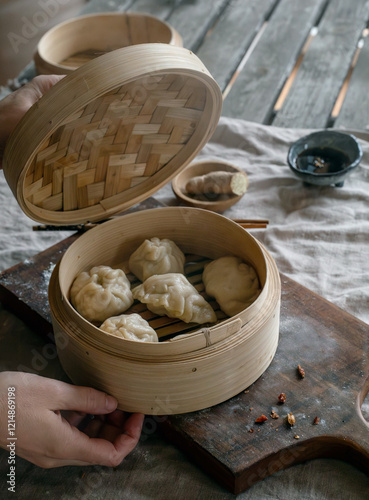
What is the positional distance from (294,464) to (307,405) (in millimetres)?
156

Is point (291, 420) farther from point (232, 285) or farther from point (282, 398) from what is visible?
point (232, 285)

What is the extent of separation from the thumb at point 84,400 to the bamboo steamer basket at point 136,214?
0.03 m

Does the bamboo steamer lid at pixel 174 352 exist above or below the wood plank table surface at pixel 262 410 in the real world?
above

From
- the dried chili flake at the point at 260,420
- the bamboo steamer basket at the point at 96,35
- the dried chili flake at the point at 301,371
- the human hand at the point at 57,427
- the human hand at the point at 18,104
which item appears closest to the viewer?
the human hand at the point at 57,427

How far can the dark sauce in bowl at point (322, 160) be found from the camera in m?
2.35

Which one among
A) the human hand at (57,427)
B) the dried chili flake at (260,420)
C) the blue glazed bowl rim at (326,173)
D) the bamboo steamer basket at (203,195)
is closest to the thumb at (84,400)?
the human hand at (57,427)

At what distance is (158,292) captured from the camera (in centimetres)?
169

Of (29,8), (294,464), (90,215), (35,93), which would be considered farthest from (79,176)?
(29,8)

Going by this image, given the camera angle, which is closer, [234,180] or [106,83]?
[106,83]

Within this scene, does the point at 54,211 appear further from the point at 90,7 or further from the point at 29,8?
the point at 29,8

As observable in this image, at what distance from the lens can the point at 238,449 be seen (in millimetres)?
1374

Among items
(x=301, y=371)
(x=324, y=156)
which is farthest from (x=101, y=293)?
(x=324, y=156)

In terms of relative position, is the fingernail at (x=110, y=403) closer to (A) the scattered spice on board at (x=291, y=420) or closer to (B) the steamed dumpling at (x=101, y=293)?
(B) the steamed dumpling at (x=101, y=293)

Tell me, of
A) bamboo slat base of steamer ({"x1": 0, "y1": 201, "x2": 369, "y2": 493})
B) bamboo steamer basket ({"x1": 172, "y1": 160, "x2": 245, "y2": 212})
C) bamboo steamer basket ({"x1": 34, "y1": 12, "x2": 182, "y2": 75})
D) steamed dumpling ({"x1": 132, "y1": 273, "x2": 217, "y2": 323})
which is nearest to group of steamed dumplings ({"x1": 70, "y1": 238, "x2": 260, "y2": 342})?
steamed dumpling ({"x1": 132, "y1": 273, "x2": 217, "y2": 323})
